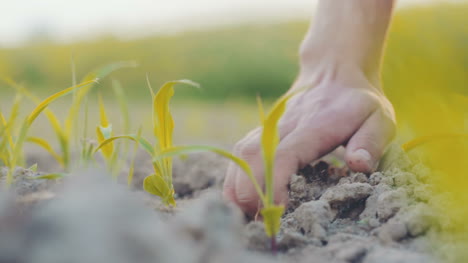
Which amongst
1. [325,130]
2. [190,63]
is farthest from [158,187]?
[190,63]

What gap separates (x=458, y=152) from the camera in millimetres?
770

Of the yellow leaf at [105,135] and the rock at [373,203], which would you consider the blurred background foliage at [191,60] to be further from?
the rock at [373,203]

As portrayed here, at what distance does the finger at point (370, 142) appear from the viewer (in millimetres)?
1268

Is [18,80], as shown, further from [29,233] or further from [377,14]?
[29,233]

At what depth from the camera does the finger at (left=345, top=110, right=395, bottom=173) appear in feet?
4.16

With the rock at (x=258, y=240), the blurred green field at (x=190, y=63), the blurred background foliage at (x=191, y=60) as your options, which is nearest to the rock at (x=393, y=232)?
the rock at (x=258, y=240)

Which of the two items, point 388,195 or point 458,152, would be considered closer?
point 458,152

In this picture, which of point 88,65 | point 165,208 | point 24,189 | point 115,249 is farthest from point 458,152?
point 88,65

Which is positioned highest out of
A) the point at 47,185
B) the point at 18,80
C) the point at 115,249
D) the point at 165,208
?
the point at 115,249

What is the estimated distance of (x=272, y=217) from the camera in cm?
83

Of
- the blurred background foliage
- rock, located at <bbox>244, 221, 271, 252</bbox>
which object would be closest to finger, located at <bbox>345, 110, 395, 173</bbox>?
rock, located at <bbox>244, 221, 271, 252</bbox>

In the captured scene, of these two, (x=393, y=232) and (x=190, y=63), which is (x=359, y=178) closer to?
(x=393, y=232)

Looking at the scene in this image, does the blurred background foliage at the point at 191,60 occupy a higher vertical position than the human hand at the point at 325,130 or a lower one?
lower

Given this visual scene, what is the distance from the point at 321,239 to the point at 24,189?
0.63 meters
